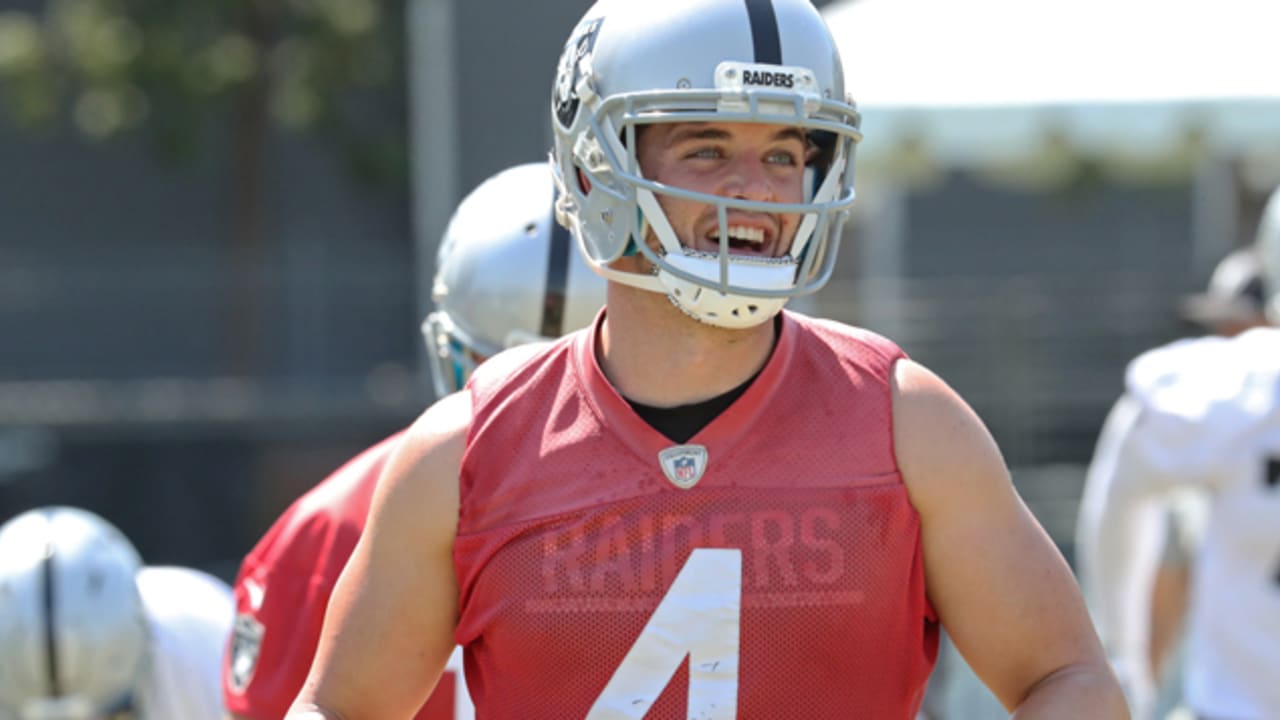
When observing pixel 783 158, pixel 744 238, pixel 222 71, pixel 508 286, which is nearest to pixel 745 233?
pixel 744 238

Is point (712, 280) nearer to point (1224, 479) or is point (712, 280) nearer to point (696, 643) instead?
point (696, 643)

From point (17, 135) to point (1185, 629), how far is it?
18.5m

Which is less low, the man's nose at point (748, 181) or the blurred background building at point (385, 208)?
the man's nose at point (748, 181)

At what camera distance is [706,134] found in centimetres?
246

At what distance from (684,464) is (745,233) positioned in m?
0.30

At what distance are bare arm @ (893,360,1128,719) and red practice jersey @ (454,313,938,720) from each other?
0.03 metres

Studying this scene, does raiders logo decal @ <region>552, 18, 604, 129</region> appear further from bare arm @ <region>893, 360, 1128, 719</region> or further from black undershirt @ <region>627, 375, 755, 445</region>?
bare arm @ <region>893, 360, 1128, 719</region>

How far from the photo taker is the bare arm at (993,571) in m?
2.35

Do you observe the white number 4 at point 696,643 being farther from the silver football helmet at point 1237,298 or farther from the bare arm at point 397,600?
the silver football helmet at point 1237,298

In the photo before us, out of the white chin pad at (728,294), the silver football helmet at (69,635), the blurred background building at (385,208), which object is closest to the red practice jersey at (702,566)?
the white chin pad at (728,294)

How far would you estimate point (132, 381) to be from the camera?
18.7m

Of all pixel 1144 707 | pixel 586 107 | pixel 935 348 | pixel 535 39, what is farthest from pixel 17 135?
pixel 586 107

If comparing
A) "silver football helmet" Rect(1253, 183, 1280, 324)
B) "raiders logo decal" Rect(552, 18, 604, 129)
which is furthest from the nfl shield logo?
"silver football helmet" Rect(1253, 183, 1280, 324)

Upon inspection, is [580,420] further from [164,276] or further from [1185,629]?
[164,276]
